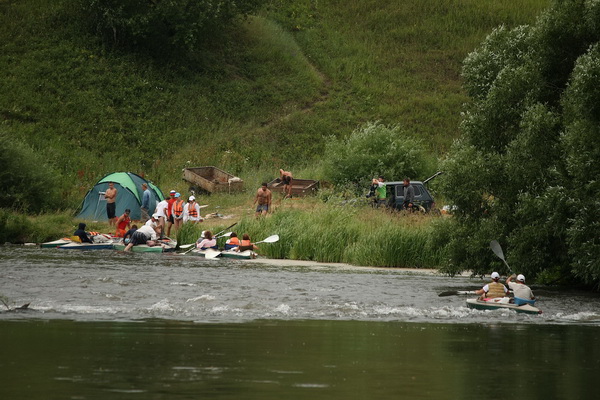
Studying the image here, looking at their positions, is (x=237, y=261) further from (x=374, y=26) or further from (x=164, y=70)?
(x=374, y=26)

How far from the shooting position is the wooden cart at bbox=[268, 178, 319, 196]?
145 feet

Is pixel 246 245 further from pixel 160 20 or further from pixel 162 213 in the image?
pixel 160 20

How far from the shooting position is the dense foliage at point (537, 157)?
22.8 metres

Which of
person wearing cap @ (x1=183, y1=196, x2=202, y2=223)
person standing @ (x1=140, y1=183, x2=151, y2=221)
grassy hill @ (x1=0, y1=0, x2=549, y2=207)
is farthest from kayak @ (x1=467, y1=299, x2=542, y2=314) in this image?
grassy hill @ (x1=0, y1=0, x2=549, y2=207)

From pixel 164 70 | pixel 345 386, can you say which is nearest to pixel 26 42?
pixel 164 70

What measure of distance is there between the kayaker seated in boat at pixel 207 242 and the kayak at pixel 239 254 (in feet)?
2.73

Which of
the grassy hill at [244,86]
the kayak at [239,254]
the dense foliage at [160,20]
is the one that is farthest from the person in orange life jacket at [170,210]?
the dense foliage at [160,20]

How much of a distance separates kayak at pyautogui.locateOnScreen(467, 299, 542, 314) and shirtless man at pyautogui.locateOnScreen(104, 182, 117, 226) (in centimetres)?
2154

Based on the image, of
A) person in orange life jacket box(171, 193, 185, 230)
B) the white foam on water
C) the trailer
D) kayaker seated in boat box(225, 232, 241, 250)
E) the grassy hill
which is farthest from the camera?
the grassy hill

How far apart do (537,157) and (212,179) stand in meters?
26.6

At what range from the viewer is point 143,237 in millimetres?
34281

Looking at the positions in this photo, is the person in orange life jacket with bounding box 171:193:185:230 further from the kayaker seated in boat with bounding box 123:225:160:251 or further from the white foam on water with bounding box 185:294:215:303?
the white foam on water with bounding box 185:294:215:303

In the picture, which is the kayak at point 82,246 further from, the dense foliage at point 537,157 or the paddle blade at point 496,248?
the paddle blade at point 496,248

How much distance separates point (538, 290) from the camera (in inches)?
986
